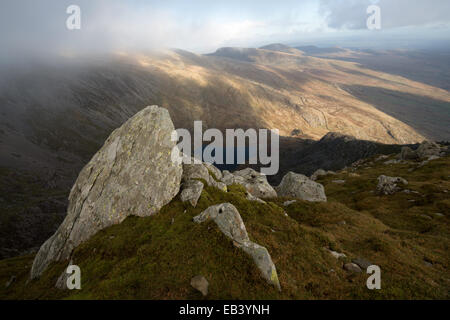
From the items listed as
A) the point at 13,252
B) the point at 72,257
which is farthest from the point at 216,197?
the point at 13,252

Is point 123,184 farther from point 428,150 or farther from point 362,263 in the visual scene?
point 428,150

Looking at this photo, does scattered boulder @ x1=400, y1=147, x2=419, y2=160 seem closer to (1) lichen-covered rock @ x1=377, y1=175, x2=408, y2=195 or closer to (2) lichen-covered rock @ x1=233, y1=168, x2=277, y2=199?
(1) lichen-covered rock @ x1=377, y1=175, x2=408, y2=195

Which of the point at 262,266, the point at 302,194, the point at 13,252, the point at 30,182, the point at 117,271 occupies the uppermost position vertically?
the point at 262,266

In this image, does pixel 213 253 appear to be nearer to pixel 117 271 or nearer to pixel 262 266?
pixel 262 266

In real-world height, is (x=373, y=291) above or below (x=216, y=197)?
below

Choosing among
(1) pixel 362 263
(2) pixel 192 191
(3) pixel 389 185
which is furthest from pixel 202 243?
(3) pixel 389 185

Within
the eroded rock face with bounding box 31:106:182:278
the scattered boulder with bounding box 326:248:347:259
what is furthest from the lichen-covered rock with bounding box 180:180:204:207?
the scattered boulder with bounding box 326:248:347:259

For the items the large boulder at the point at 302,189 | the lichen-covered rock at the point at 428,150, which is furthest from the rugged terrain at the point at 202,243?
the lichen-covered rock at the point at 428,150
